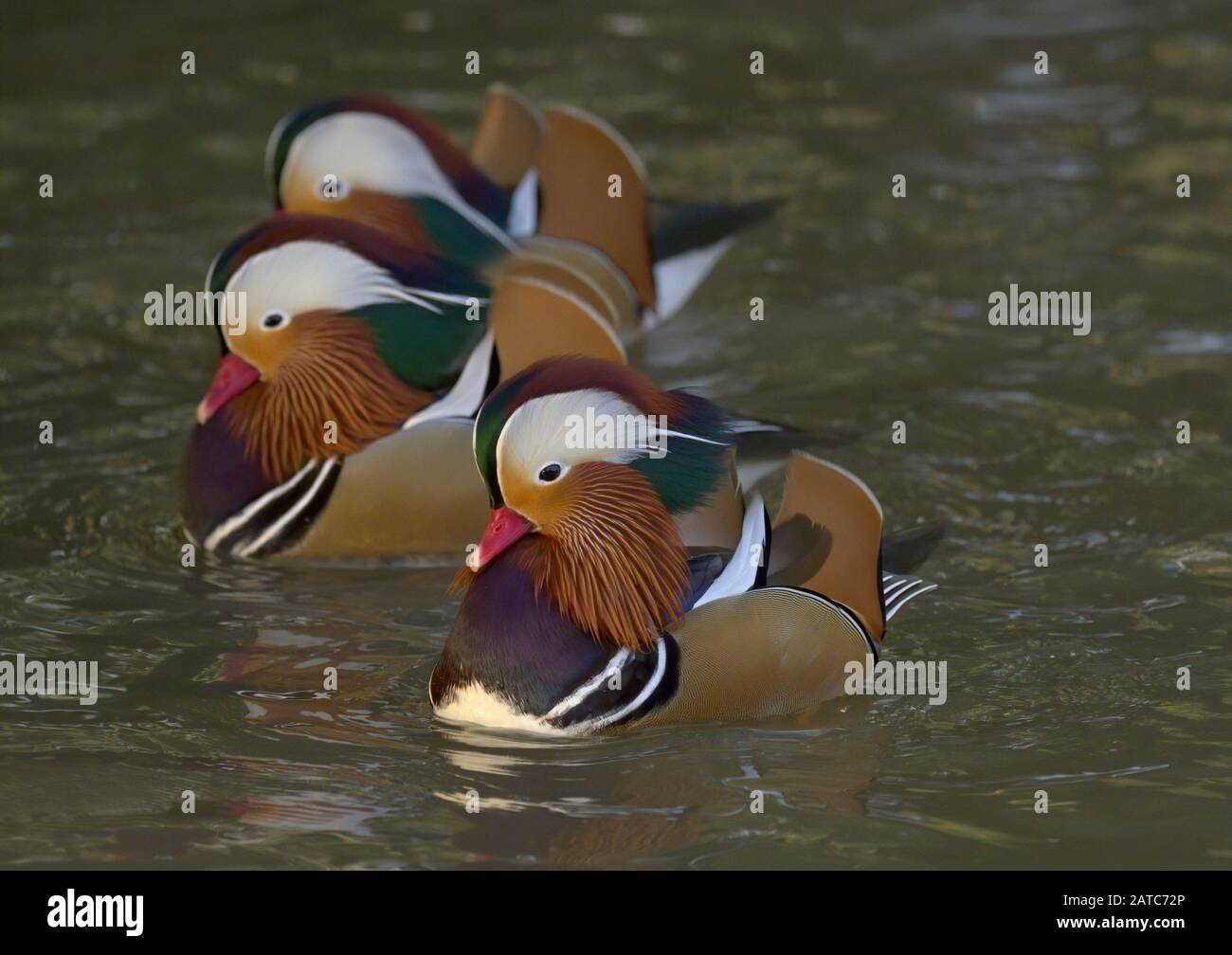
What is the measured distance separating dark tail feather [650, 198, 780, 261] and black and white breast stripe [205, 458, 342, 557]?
→ 210 centimetres

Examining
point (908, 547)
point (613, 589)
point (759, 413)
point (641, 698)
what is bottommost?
point (641, 698)

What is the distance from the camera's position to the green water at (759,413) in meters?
4.84

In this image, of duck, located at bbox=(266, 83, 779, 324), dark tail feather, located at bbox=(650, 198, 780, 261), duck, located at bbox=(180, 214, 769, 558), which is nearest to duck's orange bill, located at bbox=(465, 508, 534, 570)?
duck, located at bbox=(180, 214, 769, 558)

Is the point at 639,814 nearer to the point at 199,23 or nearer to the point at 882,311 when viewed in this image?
the point at 882,311

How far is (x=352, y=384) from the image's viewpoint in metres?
6.53

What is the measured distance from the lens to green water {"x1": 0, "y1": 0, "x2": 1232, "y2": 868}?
4.84 metres

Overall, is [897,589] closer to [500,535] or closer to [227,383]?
[500,535]

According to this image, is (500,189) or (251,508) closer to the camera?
(251,508)

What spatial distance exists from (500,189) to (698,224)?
0.86m
